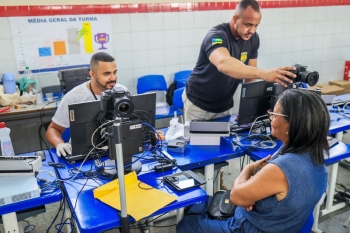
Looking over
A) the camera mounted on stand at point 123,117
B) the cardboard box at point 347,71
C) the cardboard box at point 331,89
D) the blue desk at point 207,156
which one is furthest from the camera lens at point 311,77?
the cardboard box at point 347,71

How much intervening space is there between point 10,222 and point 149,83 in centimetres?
266

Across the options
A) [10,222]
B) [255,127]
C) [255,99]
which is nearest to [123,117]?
[10,222]

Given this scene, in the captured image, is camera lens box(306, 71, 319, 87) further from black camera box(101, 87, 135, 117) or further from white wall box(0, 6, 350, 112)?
white wall box(0, 6, 350, 112)

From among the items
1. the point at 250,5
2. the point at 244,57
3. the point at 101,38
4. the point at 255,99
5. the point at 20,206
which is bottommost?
the point at 20,206

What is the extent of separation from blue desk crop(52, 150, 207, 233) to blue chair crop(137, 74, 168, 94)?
2.20 m

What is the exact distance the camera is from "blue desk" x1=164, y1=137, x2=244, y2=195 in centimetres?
208

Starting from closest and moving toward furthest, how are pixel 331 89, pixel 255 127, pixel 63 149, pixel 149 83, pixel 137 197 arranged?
pixel 137 197
pixel 63 149
pixel 255 127
pixel 149 83
pixel 331 89

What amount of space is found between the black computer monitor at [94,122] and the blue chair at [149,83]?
83.7 inches

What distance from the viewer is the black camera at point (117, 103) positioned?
161cm

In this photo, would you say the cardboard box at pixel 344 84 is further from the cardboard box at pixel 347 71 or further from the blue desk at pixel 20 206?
the blue desk at pixel 20 206

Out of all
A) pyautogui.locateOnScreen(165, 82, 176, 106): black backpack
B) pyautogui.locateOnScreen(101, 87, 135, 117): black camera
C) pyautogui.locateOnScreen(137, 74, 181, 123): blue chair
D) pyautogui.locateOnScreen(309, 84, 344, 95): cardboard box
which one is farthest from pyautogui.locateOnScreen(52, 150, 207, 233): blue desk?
pyautogui.locateOnScreen(309, 84, 344, 95): cardboard box

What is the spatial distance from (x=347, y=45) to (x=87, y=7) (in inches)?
169

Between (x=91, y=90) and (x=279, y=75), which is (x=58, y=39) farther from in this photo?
(x=279, y=75)

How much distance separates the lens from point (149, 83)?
13.5 ft
